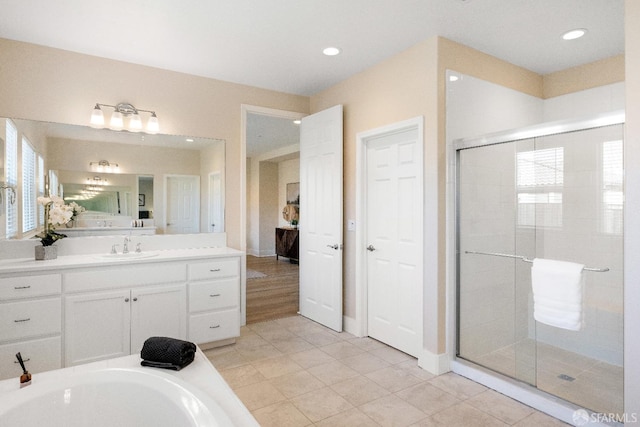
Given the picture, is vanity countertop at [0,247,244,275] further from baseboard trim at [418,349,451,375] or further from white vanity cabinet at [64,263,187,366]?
baseboard trim at [418,349,451,375]

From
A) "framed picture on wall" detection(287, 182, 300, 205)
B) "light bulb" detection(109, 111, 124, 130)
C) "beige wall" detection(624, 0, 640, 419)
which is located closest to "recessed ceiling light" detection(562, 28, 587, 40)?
"beige wall" detection(624, 0, 640, 419)

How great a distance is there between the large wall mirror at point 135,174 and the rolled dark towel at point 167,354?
6.35 ft

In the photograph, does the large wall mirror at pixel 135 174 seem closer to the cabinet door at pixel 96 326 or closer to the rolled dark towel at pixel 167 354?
the cabinet door at pixel 96 326

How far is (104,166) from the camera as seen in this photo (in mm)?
3334

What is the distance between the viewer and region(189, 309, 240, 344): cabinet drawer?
10.2 feet

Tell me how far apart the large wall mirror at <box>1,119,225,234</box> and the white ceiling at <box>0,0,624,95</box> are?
0.71 m

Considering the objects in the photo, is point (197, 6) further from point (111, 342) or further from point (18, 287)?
point (111, 342)

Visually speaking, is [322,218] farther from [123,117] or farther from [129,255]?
[123,117]

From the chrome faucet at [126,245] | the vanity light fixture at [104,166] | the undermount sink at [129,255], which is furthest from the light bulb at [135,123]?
the undermount sink at [129,255]

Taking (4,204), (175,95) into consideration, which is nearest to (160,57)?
(175,95)

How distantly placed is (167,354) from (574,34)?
3520mm

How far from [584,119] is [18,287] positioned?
3.70 metres

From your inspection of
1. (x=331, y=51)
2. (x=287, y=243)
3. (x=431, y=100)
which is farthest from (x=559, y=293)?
(x=287, y=243)

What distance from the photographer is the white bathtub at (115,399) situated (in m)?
1.46
